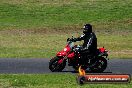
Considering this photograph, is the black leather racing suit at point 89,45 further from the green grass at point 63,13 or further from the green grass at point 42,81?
the green grass at point 63,13

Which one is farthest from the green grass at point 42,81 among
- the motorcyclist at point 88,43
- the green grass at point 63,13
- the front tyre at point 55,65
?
the green grass at point 63,13

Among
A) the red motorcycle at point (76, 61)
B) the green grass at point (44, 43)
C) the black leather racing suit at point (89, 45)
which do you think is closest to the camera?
the black leather racing suit at point (89, 45)

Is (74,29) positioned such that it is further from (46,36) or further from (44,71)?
(44,71)

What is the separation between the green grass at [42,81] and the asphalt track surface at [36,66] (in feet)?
5.08

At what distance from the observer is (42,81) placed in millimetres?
15734

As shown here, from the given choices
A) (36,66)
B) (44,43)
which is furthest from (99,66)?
(44,43)

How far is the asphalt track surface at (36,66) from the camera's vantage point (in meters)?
18.6

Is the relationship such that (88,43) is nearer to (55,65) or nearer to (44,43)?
(55,65)

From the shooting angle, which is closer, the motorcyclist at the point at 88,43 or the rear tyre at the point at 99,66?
the motorcyclist at the point at 88,43

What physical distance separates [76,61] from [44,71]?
1.27 metres

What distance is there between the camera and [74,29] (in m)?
32.7

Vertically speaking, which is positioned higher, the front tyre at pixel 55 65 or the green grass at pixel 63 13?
the front tyre at pixel 55 65

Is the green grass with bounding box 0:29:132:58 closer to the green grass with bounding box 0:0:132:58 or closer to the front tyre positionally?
the green grass with bounding box 0:0:132:58

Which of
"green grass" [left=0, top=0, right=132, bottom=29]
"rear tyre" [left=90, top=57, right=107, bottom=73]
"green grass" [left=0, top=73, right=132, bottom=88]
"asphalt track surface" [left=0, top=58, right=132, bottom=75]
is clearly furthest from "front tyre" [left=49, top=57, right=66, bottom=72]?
"green grass" [left=0, top=0, right=132, bottom=29]
